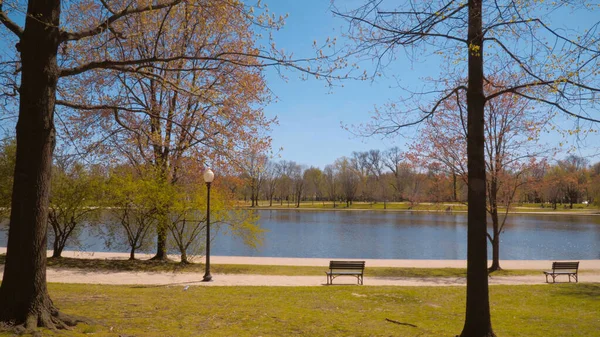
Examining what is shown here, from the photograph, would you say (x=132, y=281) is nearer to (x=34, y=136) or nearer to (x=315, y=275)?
(x=315, y=275)

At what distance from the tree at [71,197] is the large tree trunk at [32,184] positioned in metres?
12.0

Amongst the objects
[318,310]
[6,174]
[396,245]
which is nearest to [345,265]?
[318,310]

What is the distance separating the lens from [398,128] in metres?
7.37

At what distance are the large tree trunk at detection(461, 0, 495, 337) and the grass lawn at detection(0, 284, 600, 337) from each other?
111 cm

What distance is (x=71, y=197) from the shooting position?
17062 mm

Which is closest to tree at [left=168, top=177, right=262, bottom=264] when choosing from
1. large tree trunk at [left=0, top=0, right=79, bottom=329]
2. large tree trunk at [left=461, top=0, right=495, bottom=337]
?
large tree trunk at [left=0, top=0, right=79, bottom=329]

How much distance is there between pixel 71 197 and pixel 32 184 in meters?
12.6

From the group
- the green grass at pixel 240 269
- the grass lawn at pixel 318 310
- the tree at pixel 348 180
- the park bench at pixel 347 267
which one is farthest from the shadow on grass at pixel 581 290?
the tree at pixel 348 180

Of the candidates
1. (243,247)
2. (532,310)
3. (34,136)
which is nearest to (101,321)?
(34,136)

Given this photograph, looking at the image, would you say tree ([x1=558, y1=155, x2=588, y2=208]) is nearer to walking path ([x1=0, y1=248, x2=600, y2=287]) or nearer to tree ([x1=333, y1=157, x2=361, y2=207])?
walking path ([x1=0, y1=248, x2=600, y2=287])

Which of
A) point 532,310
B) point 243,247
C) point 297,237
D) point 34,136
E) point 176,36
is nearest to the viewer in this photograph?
point 34,136

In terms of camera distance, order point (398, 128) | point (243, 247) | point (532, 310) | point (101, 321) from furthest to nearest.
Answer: point (243, 247) < point (532, 310) < point (398, 128) < point (101, 321)

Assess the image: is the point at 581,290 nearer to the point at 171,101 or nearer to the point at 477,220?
the point at 477,220

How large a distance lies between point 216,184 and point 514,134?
40.7 ft
